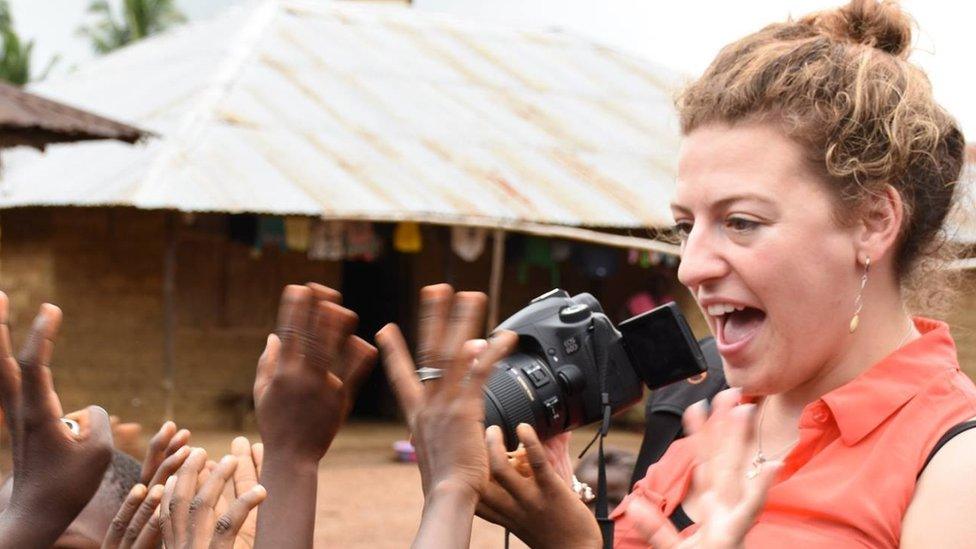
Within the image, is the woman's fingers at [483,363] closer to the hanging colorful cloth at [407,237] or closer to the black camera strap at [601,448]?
the black camera strap at [601,448]

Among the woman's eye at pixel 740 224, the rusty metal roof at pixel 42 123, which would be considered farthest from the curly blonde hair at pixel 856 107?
the rusty metal roof at pixel 42 123

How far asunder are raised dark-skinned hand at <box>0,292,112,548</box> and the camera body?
1.78 feet

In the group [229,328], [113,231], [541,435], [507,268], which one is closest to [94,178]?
[113,231]

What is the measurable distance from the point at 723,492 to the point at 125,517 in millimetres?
826

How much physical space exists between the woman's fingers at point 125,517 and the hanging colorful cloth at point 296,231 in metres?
9.75

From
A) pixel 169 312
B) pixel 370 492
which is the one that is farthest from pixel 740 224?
pixel 169 312

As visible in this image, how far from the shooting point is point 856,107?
169 cm

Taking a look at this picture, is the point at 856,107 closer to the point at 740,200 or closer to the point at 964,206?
the point at 740,200

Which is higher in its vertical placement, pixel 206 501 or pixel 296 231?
pixel 206 501

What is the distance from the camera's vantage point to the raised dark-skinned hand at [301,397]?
1.57 metres

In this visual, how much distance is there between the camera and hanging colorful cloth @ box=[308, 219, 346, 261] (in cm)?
1159

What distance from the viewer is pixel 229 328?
12.6 metres

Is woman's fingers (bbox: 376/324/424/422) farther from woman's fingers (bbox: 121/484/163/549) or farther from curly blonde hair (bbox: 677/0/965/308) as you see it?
curly blonde hair (bbox: 677/0/965/308)

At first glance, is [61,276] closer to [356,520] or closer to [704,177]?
[356,520]
